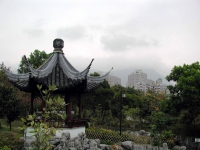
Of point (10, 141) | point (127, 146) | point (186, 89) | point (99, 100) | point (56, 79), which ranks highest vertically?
point (56, 79)

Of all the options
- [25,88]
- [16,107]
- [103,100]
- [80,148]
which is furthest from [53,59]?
[103,100]

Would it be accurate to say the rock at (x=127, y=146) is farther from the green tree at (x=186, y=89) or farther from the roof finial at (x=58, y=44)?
the roof finial at (x=58, y=44)

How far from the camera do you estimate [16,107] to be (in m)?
15.4

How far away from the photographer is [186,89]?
15359 millimetres

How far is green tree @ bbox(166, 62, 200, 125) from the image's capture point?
50.5ft

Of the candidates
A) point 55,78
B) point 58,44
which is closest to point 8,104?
point 55,78

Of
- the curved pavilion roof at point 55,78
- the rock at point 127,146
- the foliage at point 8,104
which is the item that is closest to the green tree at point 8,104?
the foliage at point 8,104

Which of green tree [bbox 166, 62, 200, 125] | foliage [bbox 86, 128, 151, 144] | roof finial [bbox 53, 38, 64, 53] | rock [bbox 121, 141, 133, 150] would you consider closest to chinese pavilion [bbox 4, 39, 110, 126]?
roof finial [bbox 53, 38, 64, 53]

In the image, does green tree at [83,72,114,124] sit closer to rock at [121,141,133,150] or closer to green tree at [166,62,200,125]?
green tree at [166,62,200,125]

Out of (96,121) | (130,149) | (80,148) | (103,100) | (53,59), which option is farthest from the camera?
(103,100)

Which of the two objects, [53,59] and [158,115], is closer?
[53,59]

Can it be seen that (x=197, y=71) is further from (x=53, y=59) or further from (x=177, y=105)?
(x=53, y=59)

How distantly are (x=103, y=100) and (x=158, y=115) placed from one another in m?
12.8

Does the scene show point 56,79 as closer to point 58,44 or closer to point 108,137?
point 58,44
